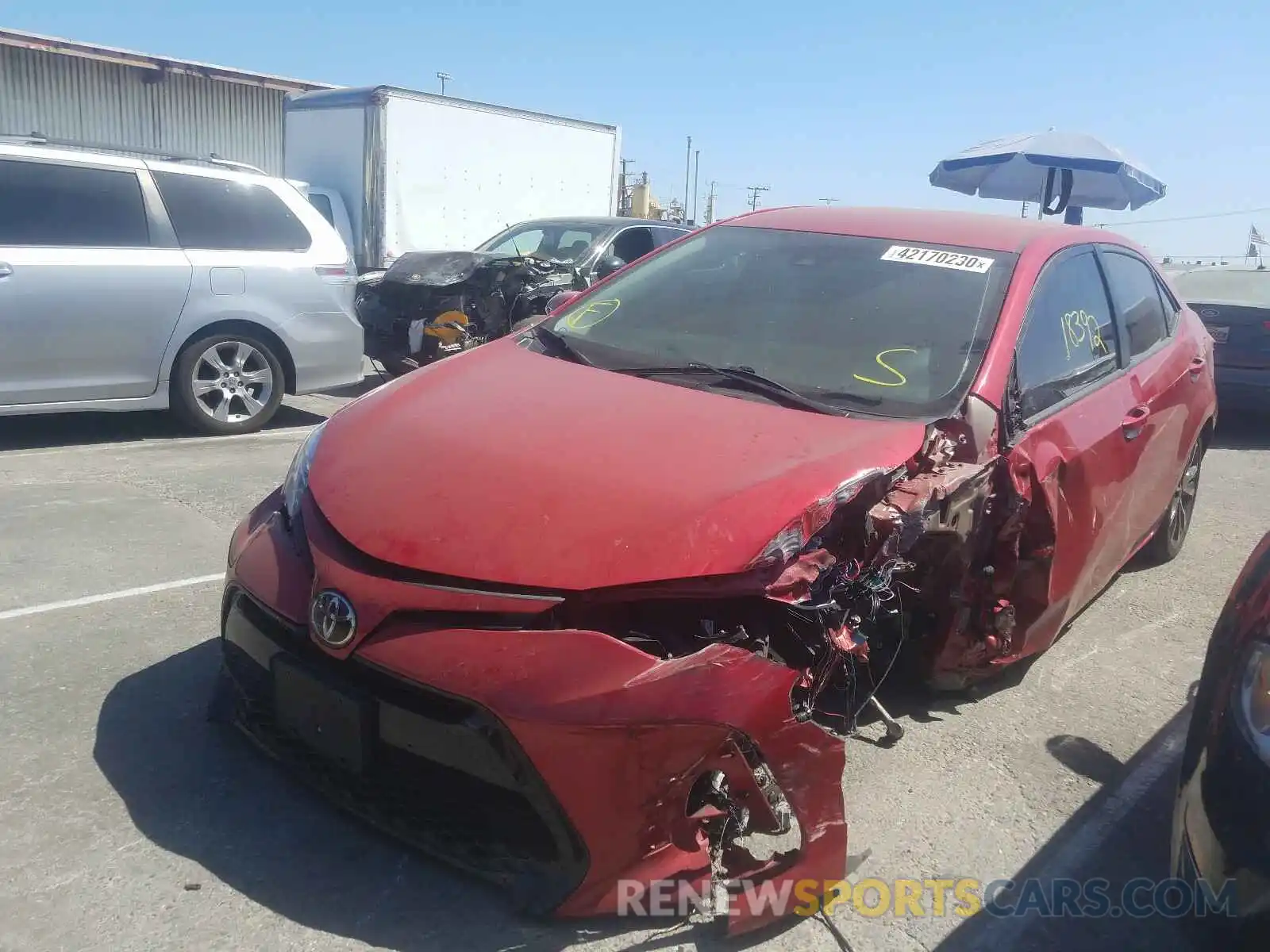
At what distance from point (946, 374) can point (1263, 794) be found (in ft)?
5.33

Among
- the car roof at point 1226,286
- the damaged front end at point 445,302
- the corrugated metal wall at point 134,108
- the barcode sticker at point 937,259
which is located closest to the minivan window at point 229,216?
the damaged front end at point 445,302

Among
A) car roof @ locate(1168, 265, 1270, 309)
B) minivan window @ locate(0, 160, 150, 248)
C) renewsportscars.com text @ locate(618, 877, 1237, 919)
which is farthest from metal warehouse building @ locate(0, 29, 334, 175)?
renewsportscars.com text @ locate(618, 877, 1237, 919)

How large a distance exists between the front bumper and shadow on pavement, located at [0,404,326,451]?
4.98 metres

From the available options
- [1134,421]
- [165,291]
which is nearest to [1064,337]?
[1134,421]

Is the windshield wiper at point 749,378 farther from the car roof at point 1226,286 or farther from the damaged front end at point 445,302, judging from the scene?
the car roof at point 1226,286

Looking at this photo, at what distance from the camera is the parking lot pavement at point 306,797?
2.39m

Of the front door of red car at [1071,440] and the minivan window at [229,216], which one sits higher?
the minivan window at [229,216]

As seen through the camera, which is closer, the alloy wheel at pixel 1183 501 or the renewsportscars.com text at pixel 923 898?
the renewsportscars.com text at pixel 923 898

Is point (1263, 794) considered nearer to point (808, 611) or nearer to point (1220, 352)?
point (808, 611)

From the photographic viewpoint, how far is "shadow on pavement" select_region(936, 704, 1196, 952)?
8.30 ft

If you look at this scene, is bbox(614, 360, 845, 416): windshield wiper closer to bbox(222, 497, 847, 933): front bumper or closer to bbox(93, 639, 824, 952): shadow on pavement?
bbox(222, 497, 847, 933): front bumper

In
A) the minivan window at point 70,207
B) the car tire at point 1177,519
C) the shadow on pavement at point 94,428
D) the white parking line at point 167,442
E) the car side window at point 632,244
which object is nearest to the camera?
the car tire at point 1177,519

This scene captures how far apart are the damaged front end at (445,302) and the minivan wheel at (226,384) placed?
182 centimetres

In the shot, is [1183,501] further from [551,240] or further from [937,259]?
[551,240]
